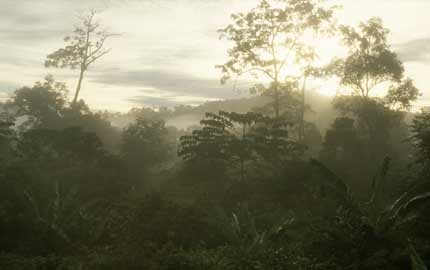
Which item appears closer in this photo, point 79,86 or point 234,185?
point 234,185

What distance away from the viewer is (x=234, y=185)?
22.0 metres

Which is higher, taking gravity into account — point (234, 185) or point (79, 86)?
point (79, 86)

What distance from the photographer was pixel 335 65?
33844 millimetres

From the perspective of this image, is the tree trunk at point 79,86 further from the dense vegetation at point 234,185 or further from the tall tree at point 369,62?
the tall tree at point 369,62

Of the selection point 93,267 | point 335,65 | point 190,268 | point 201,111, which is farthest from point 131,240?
point 201,111

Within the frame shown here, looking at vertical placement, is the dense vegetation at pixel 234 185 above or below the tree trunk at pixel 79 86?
below

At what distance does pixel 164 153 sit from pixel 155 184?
24.3 ft

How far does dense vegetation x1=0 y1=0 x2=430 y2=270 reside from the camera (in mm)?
10781

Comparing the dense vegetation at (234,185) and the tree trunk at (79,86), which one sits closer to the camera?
the dense vegetation at (234,185)

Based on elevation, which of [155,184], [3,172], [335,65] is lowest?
[155,184]

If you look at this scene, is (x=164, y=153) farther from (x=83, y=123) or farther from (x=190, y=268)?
(x=190, y=268)

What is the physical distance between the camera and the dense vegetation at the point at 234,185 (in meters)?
10.8

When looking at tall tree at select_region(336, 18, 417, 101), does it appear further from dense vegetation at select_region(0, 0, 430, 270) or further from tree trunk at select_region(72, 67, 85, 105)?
tree trunk at select_region(72, 67, 85, 105)

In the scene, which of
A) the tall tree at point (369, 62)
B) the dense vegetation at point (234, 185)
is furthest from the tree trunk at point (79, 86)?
the tall tree at point (369, 62)
